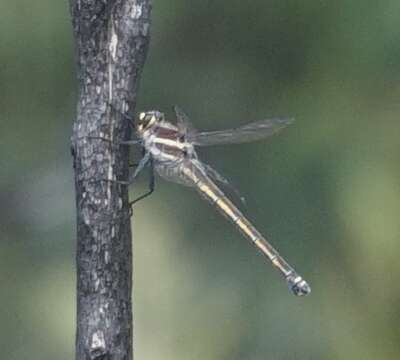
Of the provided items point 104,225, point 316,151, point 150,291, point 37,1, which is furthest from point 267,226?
point 104,225

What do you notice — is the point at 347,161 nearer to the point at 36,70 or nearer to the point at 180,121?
the point at 180,121

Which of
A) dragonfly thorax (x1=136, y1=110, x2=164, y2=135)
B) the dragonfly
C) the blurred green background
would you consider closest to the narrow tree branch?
dragonfly thorax (x1=136, y1=110, x2=164, y2=135)

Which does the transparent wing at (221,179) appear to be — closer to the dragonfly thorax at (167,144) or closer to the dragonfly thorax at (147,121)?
the dragonfly thorax at (167,144)

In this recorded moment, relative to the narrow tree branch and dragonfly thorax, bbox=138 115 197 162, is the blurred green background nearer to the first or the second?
dragonfly thorax, bbox=138 115 197 162

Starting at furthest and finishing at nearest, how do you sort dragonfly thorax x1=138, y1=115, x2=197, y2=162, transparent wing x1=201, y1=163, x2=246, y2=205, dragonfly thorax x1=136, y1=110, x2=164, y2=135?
transparent wing x1=201, y1=163, x2=246, y2=205
dragonfly thorax x1=138, y1=115, x2=197, y2=162
dragonfly thorax x1=136, y1=110, x2=164, y2=135

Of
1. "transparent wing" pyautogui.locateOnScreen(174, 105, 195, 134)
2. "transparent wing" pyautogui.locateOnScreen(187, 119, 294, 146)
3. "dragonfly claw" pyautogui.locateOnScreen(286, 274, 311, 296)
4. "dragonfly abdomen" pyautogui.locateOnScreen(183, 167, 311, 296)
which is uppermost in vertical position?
"transparent wing" pyautogui.locateOnScreen(174, 105, 195, 134)

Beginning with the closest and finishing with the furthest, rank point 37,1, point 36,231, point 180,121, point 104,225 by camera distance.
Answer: point 104,225 → point 180,121 → point 37,1 → point 36,231
